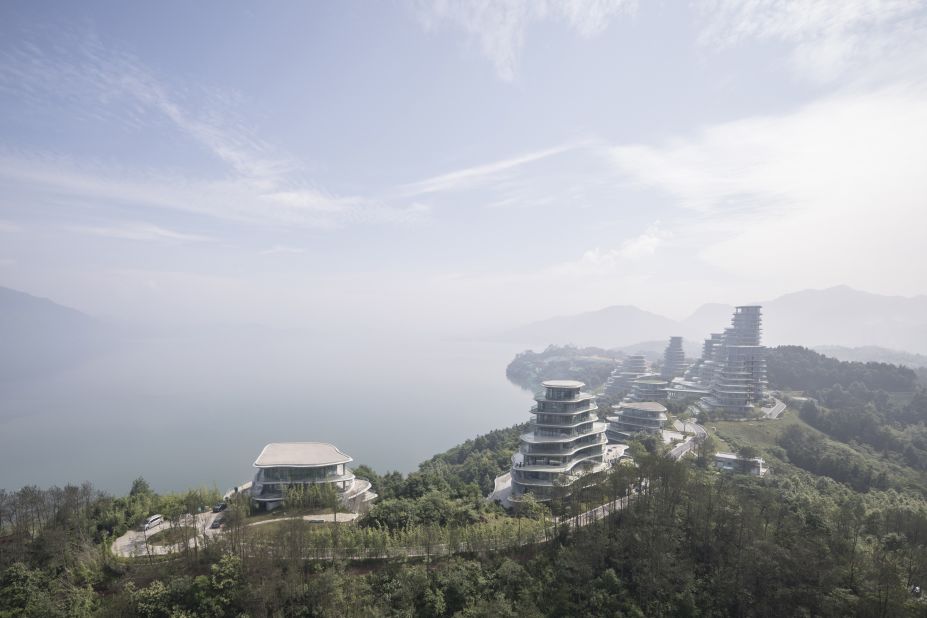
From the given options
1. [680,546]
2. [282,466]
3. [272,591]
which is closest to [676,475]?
[680,546]

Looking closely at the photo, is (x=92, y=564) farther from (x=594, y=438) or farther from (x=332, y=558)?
(x=594, y=438)

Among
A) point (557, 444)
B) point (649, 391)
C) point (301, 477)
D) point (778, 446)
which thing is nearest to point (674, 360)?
point (649, 391)

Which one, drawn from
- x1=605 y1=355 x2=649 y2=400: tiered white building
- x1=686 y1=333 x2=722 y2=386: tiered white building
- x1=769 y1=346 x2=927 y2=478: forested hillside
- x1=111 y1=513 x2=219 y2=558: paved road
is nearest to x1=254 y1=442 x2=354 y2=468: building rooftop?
x1=111 y1=513 x2=219 y2=558: paved road

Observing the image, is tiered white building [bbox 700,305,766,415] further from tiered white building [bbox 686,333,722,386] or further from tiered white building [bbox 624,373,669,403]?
tiered white building [bbox 686,333,722,386]

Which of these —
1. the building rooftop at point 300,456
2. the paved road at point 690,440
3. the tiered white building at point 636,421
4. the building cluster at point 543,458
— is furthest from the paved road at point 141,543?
the tiered white building at point 636,421

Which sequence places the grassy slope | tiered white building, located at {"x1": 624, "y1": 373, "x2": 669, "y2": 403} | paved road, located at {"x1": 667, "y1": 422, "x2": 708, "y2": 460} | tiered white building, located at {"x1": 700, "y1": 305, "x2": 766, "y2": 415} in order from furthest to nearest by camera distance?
tiered white building, located at {"x1": 624, "y1": 373, "x2": 669, "y2": 403}, tiered white building, located at {"x1": 700, "y1": 305, "x2": 766, "y2": 415}, paved road, located at {"x1": 667, "y1": 422, "x2": 708, "y2": 460}, the grassy slope
